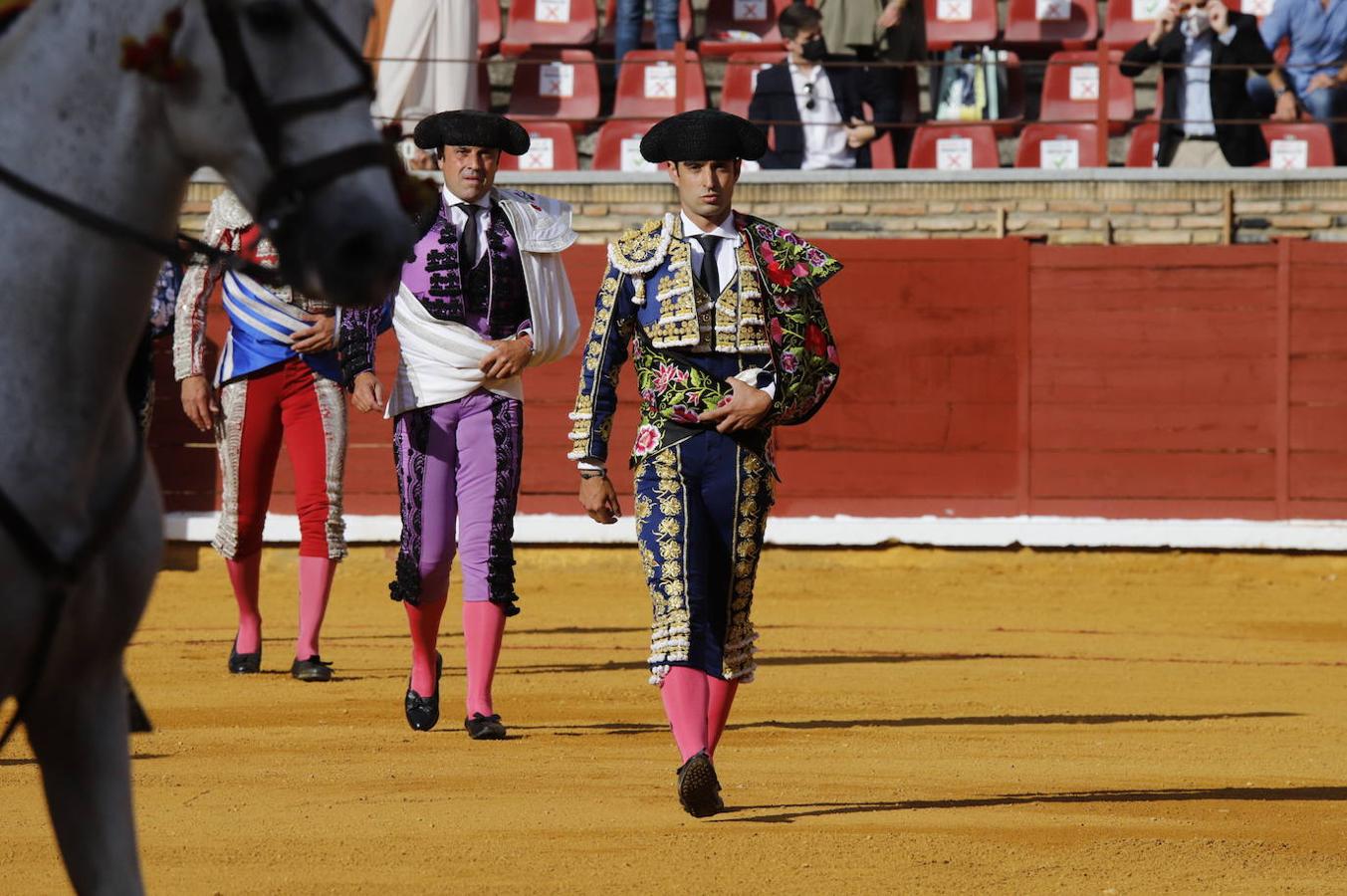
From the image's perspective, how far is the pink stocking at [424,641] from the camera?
20.6ft

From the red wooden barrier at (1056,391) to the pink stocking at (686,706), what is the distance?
7.33 meters

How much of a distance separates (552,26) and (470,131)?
8.81 m

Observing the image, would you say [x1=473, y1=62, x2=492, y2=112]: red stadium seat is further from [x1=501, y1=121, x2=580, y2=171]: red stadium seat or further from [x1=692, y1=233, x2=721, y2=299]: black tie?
[x1=692, y1=233, x2=721, y2=299]: black tie

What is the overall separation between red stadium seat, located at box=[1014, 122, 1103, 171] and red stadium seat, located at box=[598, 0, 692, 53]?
2459 mm

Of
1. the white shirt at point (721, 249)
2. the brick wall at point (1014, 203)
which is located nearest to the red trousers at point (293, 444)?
the white shirt at point (721, 249)

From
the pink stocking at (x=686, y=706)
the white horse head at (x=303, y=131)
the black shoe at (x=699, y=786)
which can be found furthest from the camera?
the pink stocking at (x=686, y=706)

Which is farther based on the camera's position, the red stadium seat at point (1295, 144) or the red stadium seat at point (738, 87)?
the red stadium seat at point (738, 87)

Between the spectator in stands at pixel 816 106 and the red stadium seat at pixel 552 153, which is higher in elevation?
the spectator in stands at pixel 816 106

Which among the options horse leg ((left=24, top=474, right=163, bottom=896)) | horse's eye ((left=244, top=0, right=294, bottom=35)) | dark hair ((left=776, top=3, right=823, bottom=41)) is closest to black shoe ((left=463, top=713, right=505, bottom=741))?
horse leg ((left=24, top=474, right=163, bottom=896))

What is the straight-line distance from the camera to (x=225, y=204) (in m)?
7.01

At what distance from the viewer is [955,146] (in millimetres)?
13469

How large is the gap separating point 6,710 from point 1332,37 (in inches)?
380

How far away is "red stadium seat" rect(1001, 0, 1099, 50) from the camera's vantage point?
571 inches

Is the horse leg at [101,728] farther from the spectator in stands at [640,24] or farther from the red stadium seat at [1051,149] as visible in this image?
the spectator in stands at [640,24]
